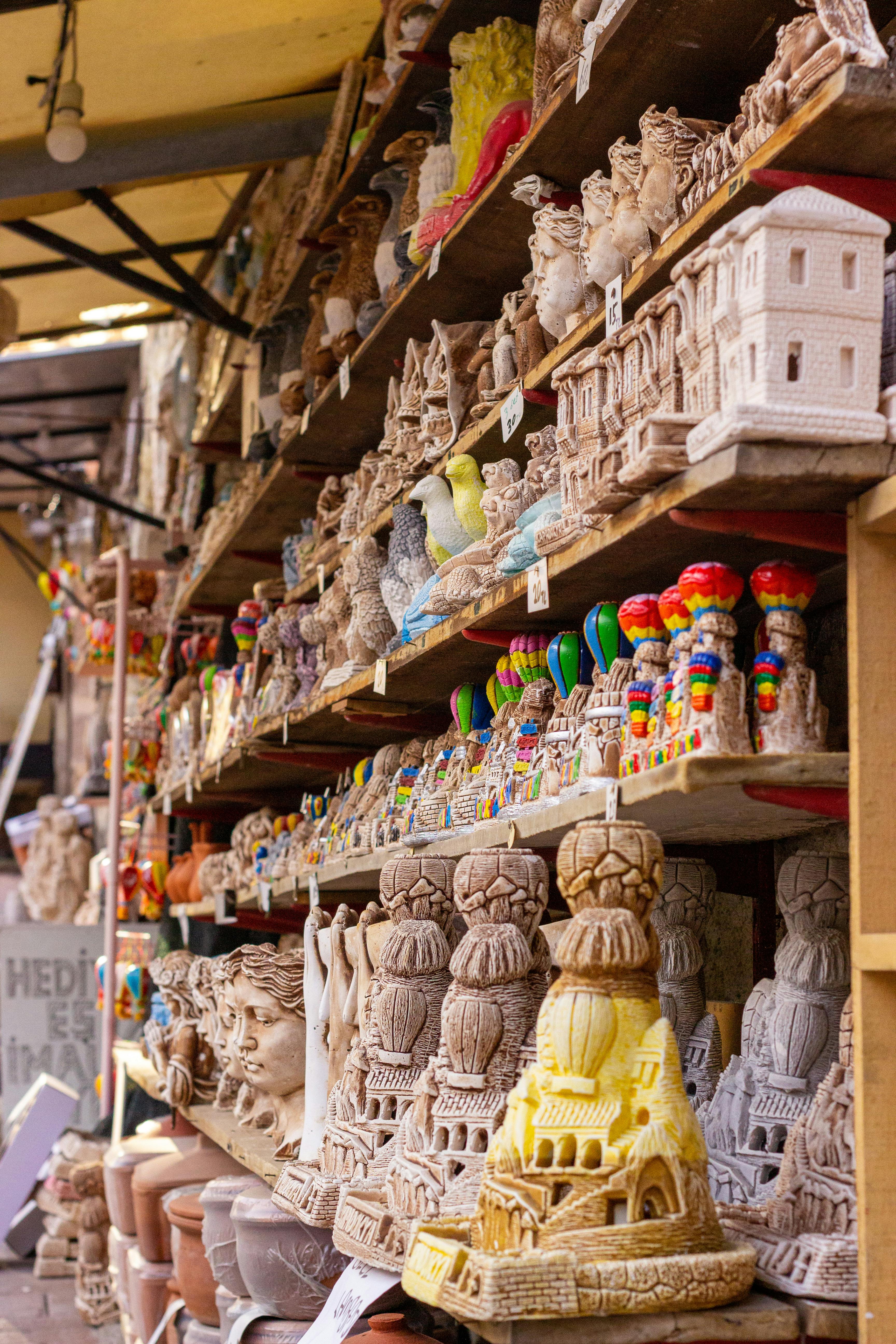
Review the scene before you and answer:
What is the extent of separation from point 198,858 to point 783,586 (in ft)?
16.9

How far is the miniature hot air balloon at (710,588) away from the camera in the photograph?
202 cm

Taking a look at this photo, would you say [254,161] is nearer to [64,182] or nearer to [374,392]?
[64,182]

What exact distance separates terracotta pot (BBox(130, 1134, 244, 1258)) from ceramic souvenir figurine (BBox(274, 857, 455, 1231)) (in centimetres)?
187

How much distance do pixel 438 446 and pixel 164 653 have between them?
497 centimetres

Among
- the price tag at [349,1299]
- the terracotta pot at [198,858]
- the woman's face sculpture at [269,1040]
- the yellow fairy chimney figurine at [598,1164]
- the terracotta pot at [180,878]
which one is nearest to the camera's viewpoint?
the yellow fairy chimney figurine at [598,1164]

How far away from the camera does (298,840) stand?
479 cm

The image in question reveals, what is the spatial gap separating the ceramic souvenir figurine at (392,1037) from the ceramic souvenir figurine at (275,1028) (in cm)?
67

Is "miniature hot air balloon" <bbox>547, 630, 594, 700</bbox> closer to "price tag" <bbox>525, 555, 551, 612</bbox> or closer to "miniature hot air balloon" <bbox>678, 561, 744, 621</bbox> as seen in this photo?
"price tag" <bbox>525, 555, 551, 612</bbox>

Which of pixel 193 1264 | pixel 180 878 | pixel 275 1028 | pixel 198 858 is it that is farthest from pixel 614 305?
pixel 180 878

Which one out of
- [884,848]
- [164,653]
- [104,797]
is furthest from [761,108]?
[104,797]

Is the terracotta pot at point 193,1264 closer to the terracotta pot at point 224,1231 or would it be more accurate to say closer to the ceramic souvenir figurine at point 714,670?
the terracotta pot at point 224,1231

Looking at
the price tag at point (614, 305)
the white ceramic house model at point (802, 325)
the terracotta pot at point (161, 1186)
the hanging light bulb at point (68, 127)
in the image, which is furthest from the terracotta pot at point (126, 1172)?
the white ceramic house model at point (802, 325)

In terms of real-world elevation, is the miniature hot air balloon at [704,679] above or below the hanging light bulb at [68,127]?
below

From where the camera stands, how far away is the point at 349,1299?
2424 mm
